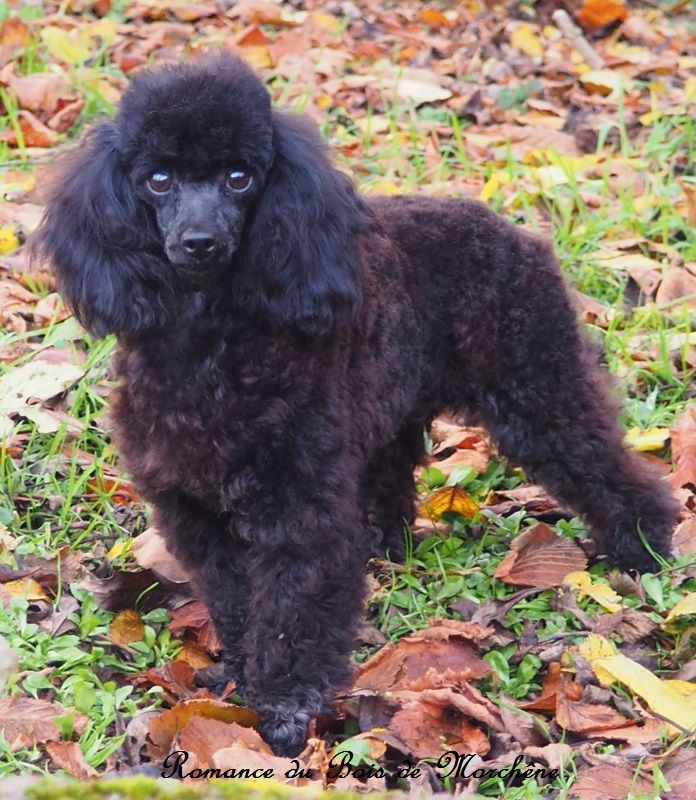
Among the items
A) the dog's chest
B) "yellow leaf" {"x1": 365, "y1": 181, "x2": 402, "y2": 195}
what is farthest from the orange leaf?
the dog's chest

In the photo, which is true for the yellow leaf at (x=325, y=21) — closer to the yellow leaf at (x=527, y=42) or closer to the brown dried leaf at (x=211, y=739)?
the yellow leaf at (x=527, y=42)

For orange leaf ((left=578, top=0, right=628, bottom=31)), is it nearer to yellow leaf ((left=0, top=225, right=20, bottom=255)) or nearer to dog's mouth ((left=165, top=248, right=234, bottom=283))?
yellow leaf ((left=0, top=225, right=20, bottom=255))

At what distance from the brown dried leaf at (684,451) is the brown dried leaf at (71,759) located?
7.39 feet

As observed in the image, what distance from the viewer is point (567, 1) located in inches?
300

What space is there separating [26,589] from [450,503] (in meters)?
1.43

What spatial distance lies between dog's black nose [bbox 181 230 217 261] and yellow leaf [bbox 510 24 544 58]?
4788 millimetres

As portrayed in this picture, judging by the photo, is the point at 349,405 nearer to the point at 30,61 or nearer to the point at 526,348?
the point at 526,348

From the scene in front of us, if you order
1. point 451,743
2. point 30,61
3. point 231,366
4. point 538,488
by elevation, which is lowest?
point 538,488

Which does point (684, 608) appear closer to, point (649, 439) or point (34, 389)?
point (649, 439)

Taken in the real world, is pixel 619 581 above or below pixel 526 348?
below

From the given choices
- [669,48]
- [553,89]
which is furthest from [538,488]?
[669,48]

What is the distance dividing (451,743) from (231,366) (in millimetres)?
1051

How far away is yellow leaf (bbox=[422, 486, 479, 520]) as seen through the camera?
4047 millimetres

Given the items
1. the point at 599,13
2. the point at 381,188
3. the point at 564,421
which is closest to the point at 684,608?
the point at 564,421
